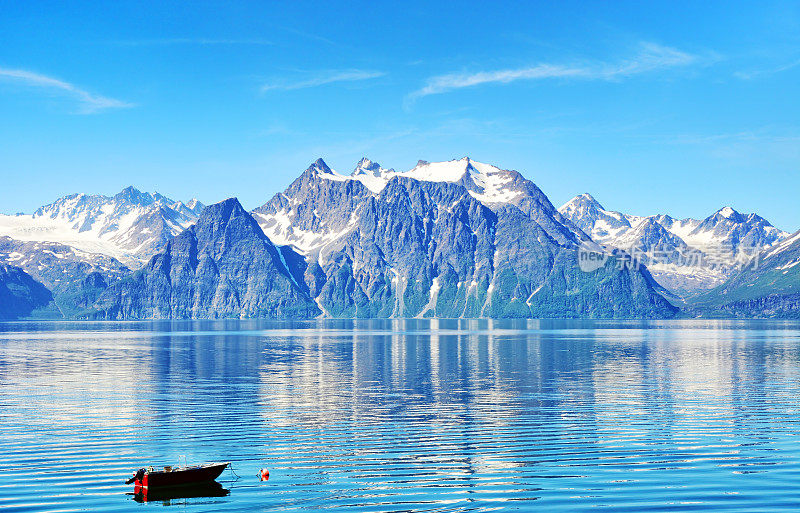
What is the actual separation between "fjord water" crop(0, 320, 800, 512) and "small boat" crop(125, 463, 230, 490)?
4.80 feet

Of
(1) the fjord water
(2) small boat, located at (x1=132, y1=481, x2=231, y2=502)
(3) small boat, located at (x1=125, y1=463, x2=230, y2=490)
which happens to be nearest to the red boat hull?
(3) small boat, located at (x1=125, y1=463, x2=230, y2=490)

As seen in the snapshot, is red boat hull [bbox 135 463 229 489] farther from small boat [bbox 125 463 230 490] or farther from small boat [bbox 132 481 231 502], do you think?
small boat [bbox 132 481 231 502]

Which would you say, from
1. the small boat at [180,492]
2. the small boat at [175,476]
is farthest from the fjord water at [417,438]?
the small boat at [175,476]

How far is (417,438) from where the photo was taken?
223ft

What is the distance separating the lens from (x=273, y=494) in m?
49.5

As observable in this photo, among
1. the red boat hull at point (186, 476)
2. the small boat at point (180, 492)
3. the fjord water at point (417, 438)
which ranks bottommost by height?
the small boat at point (180, 492)

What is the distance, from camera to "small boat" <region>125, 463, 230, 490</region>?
50031mm

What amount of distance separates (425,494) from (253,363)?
11394 centimetres

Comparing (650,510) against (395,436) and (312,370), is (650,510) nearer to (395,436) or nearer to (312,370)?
(395,436)

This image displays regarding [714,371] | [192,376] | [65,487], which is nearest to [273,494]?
[65,487]

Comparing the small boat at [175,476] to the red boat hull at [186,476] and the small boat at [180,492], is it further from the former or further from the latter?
the small boat at [180,492]

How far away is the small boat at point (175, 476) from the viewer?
5003 centimetres

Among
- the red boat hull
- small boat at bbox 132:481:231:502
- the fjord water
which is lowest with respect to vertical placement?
small boat at bbox 132:481:231:502

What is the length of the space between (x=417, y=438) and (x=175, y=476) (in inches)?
905
